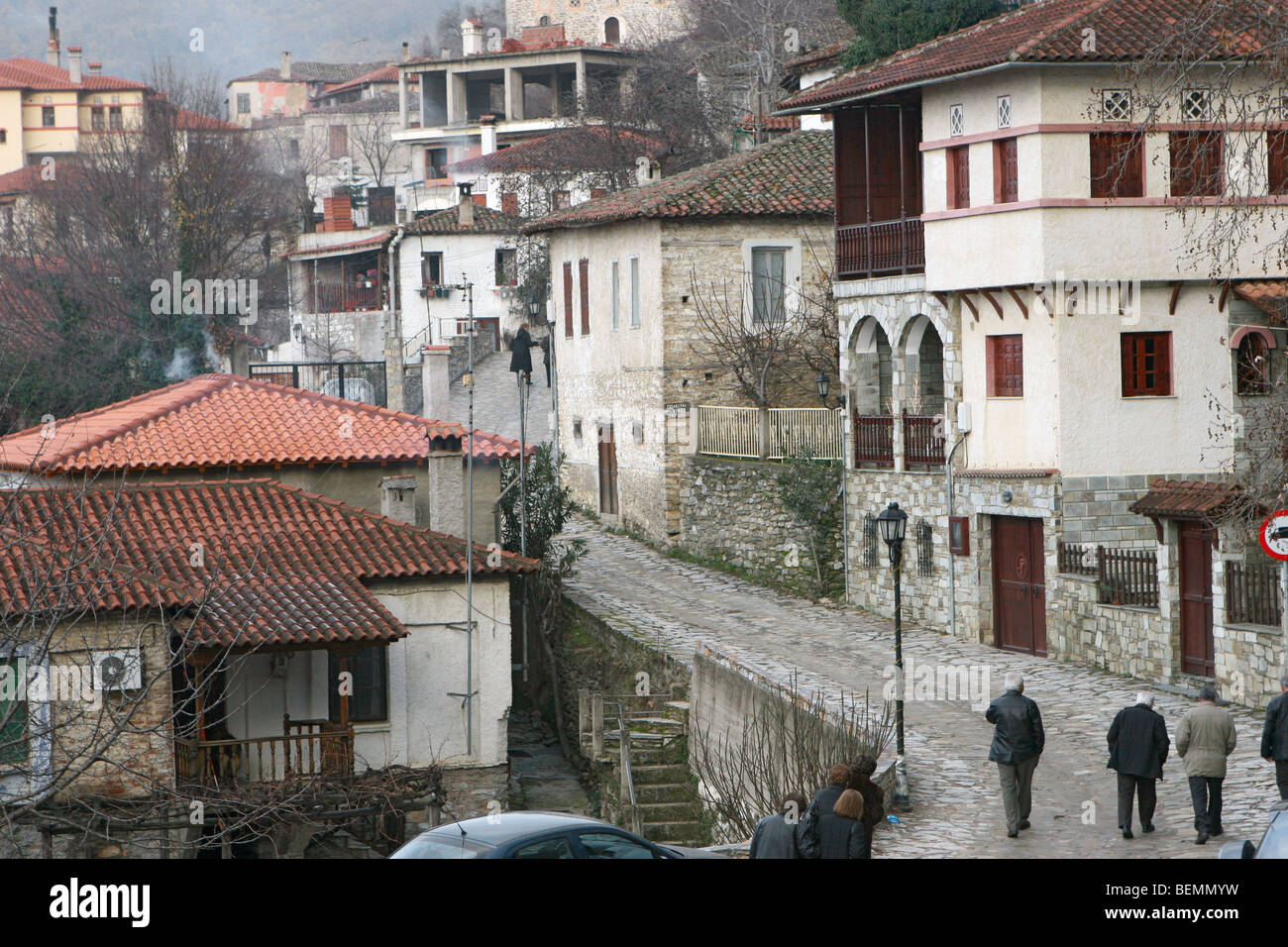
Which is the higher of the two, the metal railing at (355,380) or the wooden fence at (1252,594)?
the metal railing at (355,380)

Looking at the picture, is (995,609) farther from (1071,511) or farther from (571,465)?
(571,465)

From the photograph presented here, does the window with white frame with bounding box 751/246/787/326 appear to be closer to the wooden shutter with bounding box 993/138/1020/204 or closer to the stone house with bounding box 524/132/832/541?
the stone house with bounding box 524/132/832/541

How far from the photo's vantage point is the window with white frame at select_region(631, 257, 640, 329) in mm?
34062

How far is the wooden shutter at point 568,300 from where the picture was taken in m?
38.4

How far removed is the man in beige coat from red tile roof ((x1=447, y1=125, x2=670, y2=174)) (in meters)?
38.5

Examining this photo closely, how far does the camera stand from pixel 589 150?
5338cm

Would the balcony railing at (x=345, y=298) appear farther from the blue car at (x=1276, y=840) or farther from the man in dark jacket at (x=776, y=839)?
the blue car at (x=1276, y=840)

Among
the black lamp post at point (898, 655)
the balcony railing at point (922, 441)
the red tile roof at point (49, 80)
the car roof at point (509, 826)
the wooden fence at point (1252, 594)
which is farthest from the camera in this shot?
the red tile roof at point (49, 80)

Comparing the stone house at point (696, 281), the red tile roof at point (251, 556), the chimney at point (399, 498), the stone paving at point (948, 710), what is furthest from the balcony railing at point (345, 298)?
the red tile roof at point (251, 556)

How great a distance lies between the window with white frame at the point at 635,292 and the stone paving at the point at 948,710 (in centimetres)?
493

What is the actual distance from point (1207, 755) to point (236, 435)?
17.4 meters

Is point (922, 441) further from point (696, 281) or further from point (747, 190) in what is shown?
point (747, 190)

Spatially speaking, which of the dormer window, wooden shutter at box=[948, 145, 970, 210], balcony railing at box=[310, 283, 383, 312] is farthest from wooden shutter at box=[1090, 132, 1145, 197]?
balcony railing at box=[310, 283, 383, 312]

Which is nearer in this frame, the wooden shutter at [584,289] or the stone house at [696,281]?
the stone house at [696,281]
